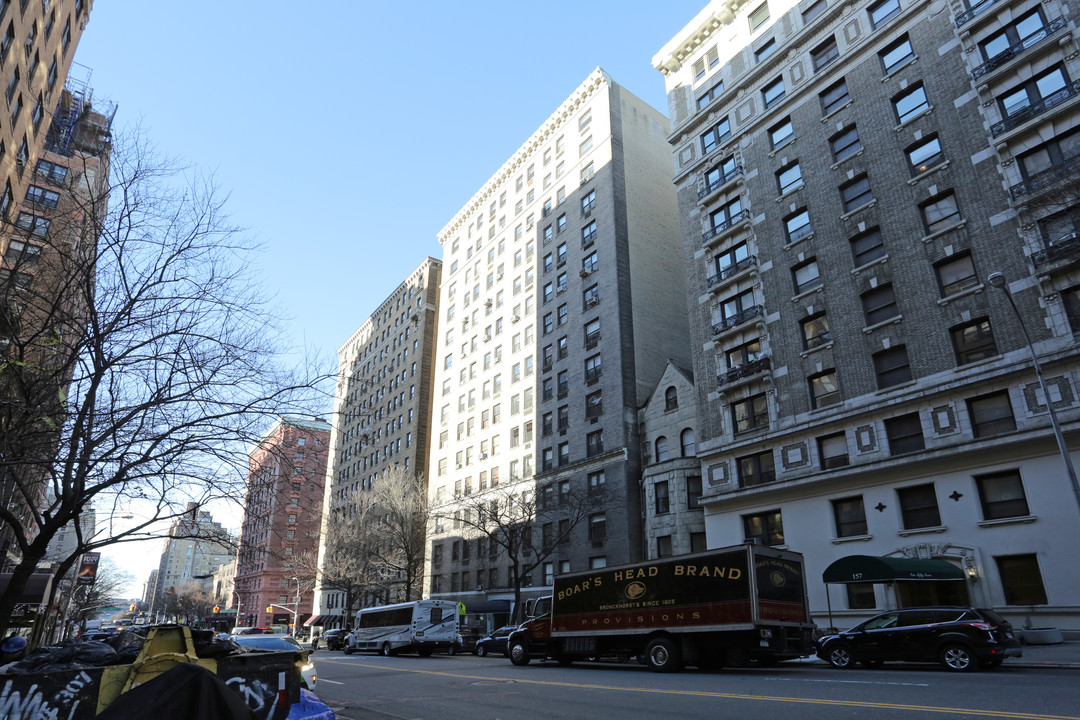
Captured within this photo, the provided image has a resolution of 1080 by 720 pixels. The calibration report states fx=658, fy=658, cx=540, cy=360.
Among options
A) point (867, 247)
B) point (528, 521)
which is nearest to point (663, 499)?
point (528, 521)

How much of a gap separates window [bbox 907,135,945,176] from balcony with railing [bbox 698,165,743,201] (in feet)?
30.5

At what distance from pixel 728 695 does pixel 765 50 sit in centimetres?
3666

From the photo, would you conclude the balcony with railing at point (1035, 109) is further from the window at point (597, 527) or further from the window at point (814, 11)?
the window at point (597, 527)

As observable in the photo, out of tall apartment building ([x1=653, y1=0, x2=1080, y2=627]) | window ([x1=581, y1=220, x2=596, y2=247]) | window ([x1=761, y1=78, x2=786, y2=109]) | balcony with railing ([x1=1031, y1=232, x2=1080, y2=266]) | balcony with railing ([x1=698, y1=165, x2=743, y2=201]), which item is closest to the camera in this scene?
balcony with railing ([x1=1031, y1=232, x2=1080, y2=266])

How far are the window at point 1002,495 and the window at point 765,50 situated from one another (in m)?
25.6

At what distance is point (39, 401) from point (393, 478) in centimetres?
4688

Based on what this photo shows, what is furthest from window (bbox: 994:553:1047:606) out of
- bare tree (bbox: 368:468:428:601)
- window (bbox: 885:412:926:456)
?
bare tree (bbox: 368:468:428:601)

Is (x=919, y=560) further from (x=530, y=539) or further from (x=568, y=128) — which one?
(x=568, y=128)

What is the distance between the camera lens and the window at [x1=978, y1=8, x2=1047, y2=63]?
86.0 ft

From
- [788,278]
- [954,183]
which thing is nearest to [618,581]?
[788,278]

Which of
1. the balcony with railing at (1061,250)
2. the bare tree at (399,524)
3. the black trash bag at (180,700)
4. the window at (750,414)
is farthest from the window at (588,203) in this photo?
the black trash bag at (180,700)

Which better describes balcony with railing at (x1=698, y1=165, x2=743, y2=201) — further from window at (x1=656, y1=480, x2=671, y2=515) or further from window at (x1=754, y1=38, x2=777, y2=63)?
window at (x1=656, y1=480, x2=671, y2=515)

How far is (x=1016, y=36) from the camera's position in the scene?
26.9 meters

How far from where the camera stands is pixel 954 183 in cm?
2711
